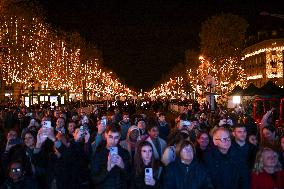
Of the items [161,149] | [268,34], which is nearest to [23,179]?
[161,149]

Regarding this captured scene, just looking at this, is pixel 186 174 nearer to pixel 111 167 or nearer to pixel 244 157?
pixel 111 167

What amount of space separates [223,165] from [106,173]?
5.57 feet

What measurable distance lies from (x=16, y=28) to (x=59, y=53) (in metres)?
22.9

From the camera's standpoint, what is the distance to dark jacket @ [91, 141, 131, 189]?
7.78 meters

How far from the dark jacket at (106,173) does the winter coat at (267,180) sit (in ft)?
6.41

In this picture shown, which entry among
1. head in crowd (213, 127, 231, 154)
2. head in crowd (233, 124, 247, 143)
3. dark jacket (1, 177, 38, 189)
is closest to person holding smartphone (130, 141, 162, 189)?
head in crowd (213, 127, 231, 154)

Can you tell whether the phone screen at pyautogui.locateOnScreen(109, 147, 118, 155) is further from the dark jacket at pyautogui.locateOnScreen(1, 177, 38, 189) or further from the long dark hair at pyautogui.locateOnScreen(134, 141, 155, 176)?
the dark jacket at pyautogui.locateOnScreen(1, 177, 38, 189)

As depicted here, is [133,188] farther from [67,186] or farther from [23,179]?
[67,186]

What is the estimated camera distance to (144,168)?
24.8ft

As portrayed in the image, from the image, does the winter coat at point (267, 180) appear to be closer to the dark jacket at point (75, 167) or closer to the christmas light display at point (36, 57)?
the dark jacket at point (75, 167)

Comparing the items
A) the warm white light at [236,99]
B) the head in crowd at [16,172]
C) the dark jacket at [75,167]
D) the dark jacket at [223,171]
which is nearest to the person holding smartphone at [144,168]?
the dark jacket at [223,171]

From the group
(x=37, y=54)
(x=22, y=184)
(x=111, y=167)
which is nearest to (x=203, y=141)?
(x=111, y=167)

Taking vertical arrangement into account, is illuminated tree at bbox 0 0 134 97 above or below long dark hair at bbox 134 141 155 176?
above

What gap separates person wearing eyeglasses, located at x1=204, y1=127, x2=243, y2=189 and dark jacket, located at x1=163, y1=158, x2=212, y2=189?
0.52m
